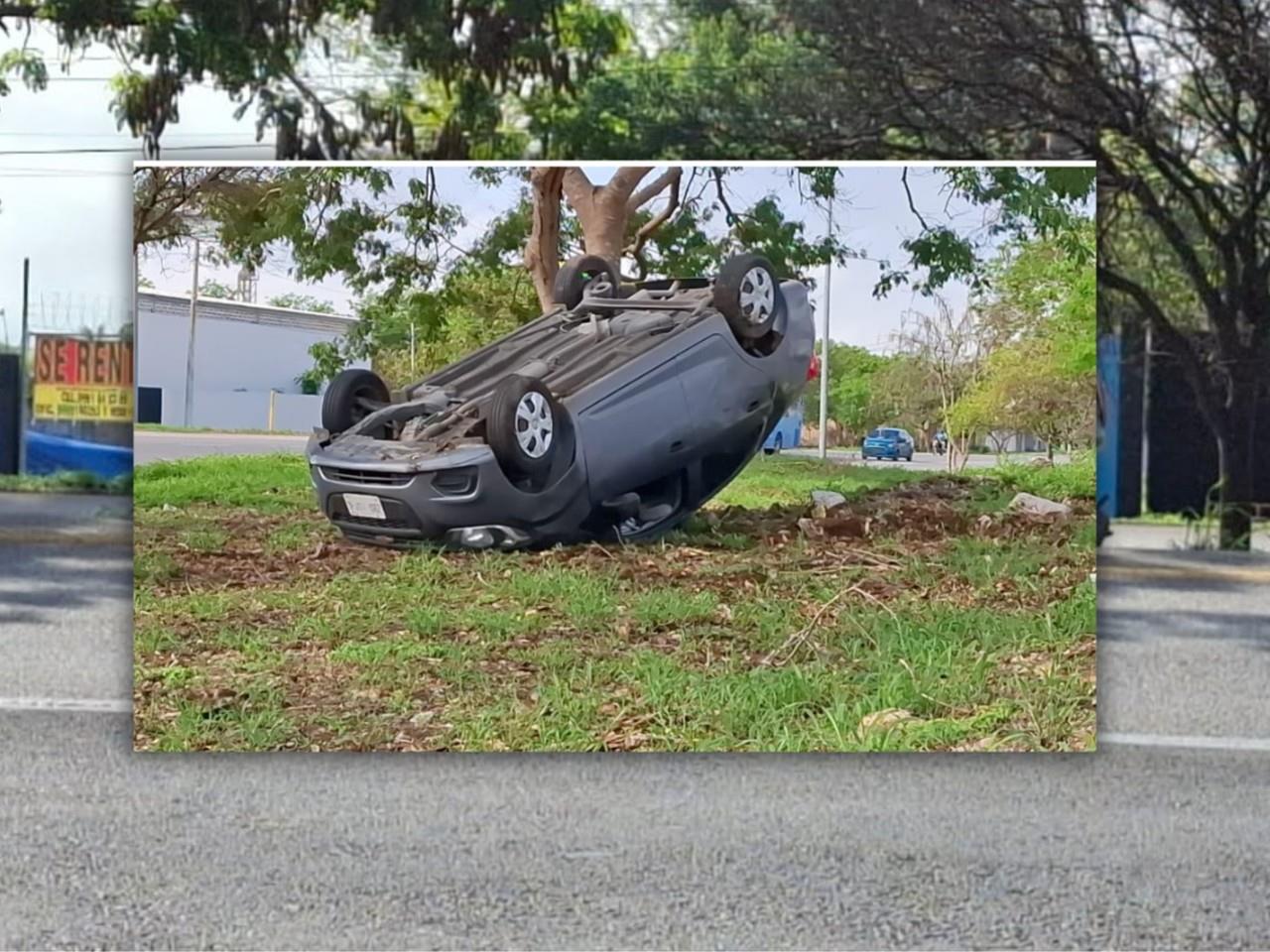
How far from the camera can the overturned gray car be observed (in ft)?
19.7

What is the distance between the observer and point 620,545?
20.2 feet

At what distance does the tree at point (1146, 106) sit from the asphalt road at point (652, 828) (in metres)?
0.97

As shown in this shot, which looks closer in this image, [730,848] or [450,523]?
[730,848]

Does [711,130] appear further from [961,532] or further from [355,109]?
[961,532]

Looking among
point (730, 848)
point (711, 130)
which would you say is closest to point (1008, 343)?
point (711, 130)

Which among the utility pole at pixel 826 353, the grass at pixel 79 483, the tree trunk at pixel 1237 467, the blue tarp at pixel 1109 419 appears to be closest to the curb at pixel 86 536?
the grass at pixel 79 483

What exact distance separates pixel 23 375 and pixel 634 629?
2445 mm

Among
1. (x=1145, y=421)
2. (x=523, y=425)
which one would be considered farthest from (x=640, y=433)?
(x=1145, y=421)

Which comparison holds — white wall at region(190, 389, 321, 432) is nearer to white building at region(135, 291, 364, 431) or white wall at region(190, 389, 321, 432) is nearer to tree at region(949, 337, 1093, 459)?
white building at region(135, 291, 364, 431)

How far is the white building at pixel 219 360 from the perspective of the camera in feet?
19.5

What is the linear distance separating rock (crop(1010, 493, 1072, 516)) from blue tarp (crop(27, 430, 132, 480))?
313 cm

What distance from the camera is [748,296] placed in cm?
605

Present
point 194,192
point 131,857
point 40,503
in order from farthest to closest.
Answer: point 40,503, point 194,192, point 131,857

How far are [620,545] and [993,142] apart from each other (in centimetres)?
190
